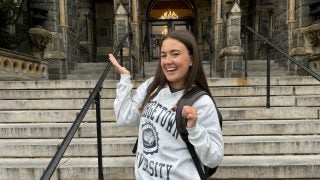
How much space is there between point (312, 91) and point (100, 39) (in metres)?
11.5

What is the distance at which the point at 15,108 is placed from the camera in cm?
528

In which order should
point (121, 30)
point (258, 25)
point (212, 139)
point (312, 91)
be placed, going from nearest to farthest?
point (212, 139), point (312, 91), point (121, 30), point (258, 25)

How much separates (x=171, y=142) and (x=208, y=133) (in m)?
0.20

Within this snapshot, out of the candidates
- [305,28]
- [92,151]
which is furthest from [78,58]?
[92,151]

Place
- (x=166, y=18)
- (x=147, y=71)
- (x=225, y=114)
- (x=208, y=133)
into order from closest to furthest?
1. (x=208, y=133)
2. (x=225, y=114)
3. (x=147, y=71)
4. (x=166, y=18)

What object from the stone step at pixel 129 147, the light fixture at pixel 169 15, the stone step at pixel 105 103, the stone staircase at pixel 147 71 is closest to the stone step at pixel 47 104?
the stone step at pixel 105 103

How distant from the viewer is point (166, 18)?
16797mm

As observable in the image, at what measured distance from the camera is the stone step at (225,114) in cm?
480

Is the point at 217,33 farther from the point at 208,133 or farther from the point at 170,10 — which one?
the point at 208,133

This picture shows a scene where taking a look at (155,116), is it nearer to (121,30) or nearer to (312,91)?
(312,91)

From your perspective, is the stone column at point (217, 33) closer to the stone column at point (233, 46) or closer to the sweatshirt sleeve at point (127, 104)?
the stone column at point (233, 46)

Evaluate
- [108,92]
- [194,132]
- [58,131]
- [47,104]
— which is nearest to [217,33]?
[108,92]

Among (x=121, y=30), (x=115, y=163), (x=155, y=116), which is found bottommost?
(x=115, y=163)

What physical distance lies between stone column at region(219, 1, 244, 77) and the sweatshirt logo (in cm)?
894
